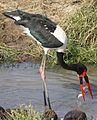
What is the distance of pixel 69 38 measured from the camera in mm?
9750

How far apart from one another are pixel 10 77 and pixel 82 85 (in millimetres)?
1585

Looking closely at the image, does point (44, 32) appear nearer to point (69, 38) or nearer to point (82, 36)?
point (69, 38)

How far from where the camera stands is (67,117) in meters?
6.55

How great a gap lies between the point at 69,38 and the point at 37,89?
5.36 ft

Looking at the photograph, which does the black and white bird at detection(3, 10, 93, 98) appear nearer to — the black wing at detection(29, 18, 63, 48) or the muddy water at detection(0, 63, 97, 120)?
the black wing at detection(29, 18, 63, 48)

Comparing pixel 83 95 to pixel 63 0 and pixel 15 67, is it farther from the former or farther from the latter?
pixel 63 0

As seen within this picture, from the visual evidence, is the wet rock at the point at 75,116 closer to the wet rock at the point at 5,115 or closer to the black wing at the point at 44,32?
the wet rock at the point at 5,115

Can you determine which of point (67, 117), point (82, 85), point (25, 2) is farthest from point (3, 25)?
point (67, 117)

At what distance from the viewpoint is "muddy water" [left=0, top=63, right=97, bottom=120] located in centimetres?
760

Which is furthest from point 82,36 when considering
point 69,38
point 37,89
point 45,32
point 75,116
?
point 75,116

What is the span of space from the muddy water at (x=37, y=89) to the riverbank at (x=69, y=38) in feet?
1.06

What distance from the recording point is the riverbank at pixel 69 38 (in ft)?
31.7

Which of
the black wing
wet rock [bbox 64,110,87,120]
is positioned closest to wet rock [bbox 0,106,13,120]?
wet rock [bbox 64,110,87,120]

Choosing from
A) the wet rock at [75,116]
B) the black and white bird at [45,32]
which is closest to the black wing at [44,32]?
the black and white bird at [45,32]
